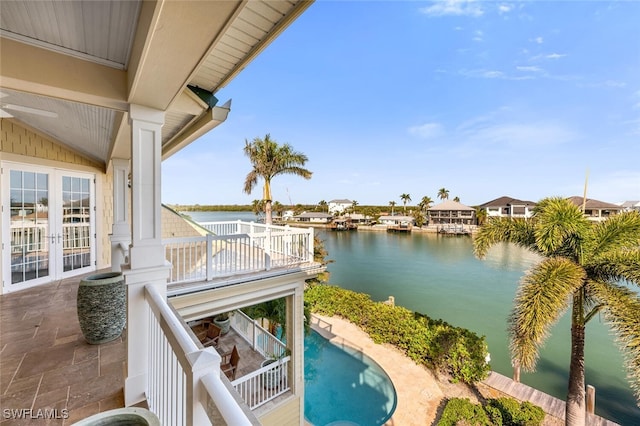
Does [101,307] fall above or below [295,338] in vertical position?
above

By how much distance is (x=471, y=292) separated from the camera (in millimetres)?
18109

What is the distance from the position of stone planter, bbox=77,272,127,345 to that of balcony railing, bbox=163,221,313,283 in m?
1.10

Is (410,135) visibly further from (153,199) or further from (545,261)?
(153,199)

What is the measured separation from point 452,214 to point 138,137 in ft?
180

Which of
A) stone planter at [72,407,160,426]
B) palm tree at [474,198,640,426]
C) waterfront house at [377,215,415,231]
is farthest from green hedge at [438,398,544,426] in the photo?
waterfront house at [377,215,415,231]

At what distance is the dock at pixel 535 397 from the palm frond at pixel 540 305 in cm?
289

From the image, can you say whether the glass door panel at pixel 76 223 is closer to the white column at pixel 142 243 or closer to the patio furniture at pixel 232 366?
the patio furniture at pixel 232 366

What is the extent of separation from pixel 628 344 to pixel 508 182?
89.5 feet

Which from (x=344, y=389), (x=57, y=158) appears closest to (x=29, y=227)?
(x=57, y=158)

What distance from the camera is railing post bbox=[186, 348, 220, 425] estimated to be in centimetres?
107

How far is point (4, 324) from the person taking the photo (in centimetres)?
341

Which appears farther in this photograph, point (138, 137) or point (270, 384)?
point (270, 384)

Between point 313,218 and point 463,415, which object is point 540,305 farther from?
point 313,218

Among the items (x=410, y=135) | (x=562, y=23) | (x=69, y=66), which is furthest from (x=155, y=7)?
(x=410, y=135)
